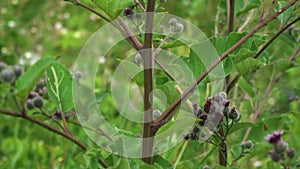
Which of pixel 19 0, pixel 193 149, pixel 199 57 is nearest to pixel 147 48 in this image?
pixel 199 57

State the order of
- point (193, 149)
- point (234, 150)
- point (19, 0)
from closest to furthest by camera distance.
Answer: point (234, 150)
point (193, 149)
point (19, 0)

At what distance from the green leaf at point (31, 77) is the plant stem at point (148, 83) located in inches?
5.9

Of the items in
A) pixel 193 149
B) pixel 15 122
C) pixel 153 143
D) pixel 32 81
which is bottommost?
pixel 15 122

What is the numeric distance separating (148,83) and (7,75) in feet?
0.73

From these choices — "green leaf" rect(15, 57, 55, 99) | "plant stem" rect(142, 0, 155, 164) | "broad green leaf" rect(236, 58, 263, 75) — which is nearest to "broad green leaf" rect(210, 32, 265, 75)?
"broad green leaf" rect(236, 58, 263, 75)

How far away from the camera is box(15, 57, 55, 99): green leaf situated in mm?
766

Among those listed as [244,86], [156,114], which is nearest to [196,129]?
[156,114]

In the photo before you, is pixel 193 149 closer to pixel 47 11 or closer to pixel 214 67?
pixel 214 67

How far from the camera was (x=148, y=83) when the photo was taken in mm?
753

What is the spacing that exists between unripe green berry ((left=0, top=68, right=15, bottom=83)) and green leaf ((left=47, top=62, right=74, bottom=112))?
0.15 meters

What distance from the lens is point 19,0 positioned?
3385mm

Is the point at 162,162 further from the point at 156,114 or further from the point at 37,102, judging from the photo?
the point at 37,102

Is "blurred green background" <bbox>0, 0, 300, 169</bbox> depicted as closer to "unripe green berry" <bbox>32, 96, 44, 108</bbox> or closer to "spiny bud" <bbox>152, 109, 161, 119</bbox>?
"spiny bud" <bbox>152, 109, 161, 119</bbox>

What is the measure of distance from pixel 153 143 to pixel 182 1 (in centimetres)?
238
